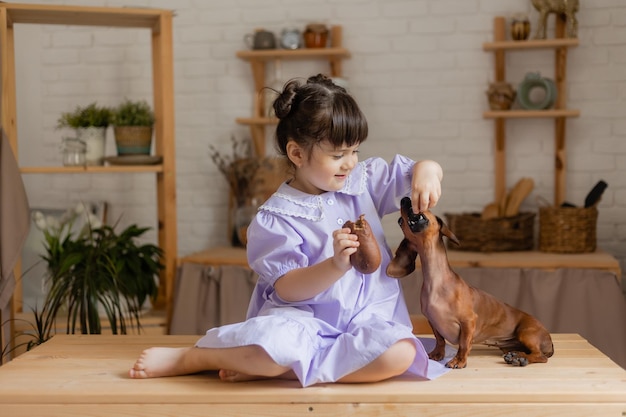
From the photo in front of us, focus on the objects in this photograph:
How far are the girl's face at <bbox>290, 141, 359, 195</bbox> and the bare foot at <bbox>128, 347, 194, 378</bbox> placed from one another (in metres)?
0.52

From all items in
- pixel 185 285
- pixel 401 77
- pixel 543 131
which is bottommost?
pixel 185 285

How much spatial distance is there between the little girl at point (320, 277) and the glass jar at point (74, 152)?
1.66 meters

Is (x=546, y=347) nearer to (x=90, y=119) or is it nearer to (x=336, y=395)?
(x=336, y=395)

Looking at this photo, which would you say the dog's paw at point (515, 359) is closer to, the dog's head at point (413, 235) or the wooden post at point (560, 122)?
the dog's head at point (413, 235)

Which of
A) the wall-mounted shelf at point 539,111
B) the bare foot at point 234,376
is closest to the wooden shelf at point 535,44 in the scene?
the wall-mounted shelf at point 539,111

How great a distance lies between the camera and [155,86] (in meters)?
3.64

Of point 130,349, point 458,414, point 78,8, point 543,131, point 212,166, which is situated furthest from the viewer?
point 212,166

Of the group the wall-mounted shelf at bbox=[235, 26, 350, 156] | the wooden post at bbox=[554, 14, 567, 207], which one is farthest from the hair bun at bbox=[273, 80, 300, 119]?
the wooden post at bbox=[554, 14, 567, 207]

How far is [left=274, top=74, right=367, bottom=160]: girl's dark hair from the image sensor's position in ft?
6.56

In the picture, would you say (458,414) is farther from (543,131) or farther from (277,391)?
(543,131)

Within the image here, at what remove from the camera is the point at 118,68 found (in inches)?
173

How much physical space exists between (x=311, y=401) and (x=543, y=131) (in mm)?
2699

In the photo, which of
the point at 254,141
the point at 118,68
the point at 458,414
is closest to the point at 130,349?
the point at 458,414

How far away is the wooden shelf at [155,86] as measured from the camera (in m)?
3.38
